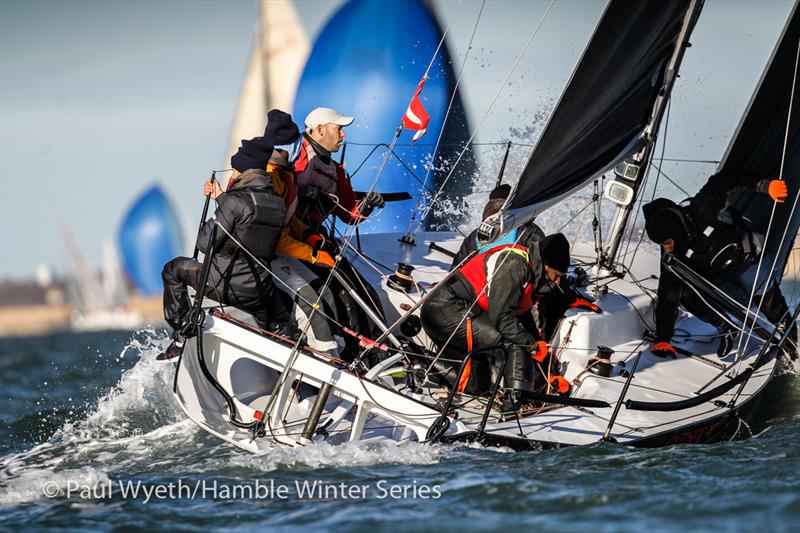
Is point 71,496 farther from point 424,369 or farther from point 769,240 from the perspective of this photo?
point 769,240

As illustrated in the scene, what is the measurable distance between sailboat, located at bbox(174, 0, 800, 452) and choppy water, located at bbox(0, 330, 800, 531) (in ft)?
0.60

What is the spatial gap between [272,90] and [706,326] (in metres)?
11.1

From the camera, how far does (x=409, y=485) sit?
4.62 meters

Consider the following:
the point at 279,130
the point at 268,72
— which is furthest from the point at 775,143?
the point at 268,72

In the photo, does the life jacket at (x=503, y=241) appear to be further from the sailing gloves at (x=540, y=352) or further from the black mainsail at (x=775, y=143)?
the black mainsail at (x=775, y=143)

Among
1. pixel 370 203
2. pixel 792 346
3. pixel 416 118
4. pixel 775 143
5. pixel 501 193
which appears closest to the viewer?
pixel 370 203

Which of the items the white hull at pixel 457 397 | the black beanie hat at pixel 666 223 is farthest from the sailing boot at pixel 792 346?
the black beanie hat at pixel 666 223

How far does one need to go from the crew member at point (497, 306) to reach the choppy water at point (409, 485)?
618 millimetres

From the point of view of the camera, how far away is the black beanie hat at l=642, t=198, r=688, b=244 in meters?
6.38

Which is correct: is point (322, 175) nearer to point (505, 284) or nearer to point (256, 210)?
point (256, 210)

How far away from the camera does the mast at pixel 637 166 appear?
6359 millimetres

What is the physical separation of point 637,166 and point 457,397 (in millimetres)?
2027

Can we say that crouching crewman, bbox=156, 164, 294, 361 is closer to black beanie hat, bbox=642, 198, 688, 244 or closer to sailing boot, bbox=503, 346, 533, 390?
sailing boot, bbox=503, 346, 533, 390

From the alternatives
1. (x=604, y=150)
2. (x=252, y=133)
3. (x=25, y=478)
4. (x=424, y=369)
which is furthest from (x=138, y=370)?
(x=252, y=133)
